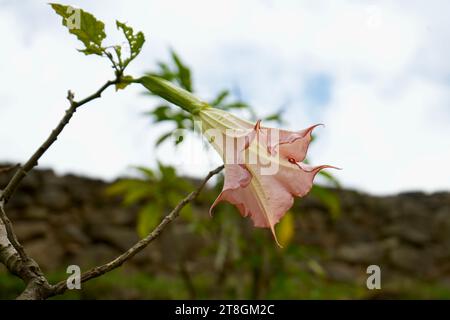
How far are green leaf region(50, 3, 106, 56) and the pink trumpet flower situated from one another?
0.72 ft

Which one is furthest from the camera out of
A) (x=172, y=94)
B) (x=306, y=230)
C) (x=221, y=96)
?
(x=306, y=230)

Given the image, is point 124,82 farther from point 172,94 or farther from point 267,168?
A: point 267,168

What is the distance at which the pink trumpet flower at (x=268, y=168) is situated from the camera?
Answer: 0.62 m

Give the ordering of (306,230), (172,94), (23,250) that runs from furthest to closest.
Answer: (306,230) < (172,94) < (23,250)

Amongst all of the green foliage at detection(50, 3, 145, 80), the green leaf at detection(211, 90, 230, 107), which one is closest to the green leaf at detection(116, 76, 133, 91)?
the green foliage at detection(50, 3, 145, 80)

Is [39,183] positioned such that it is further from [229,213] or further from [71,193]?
[229,213]

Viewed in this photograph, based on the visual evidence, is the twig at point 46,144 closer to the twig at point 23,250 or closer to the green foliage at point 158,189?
the twig at point 23,250

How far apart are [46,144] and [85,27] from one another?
156mm

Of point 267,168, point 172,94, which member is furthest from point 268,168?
point 172,94

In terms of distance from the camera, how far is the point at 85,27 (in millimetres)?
731

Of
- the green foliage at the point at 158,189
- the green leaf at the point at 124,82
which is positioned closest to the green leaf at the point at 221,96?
the green foliage at the point at 158,189

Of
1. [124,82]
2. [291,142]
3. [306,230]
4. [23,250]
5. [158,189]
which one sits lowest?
[23,250]

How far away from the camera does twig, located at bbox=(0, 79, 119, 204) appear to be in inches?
27.5

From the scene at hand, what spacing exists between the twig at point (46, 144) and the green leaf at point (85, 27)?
5cm
